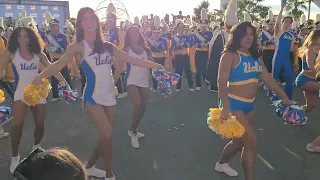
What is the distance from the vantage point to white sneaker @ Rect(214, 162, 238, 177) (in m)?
4.40

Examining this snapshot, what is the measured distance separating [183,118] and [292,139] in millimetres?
2160

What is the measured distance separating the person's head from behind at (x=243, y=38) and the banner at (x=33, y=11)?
2039 cm

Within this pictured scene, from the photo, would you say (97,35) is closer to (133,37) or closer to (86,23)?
(86,23)

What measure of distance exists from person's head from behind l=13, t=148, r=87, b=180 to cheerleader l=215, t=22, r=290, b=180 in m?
2.61

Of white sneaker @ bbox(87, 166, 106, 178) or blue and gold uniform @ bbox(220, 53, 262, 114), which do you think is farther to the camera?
white sneaker @ bbox(87, 166, 106, 178)

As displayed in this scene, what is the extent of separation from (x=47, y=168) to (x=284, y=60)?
7343 millimetres

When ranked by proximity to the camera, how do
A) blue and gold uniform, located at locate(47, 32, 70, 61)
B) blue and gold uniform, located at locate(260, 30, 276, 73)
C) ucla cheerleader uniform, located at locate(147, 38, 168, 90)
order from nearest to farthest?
blue and gold uniform, located at locate(47, 32, 70, 61) → ucla cheerleader uniform, located at locate(147, 38, 168, 90) → blue and gold uniform, located at locate(260, 30, 276, 73)

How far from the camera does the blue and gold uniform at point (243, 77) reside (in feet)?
12.6

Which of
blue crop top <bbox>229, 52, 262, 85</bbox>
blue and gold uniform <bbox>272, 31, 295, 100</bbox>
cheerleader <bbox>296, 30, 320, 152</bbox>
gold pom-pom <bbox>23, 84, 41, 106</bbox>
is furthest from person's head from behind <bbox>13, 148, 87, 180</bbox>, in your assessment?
blue and gold uniform <bbox>272, 31, 295, 100</bbox>

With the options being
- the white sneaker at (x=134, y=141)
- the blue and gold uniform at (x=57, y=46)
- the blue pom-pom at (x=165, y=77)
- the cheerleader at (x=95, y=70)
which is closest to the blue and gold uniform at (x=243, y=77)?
the blue pom-pom at (x=165, y=77)

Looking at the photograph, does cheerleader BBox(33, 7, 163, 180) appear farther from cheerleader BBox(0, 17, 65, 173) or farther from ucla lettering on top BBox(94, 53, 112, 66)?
cheerleader BBox(0, 17, 65, 173)

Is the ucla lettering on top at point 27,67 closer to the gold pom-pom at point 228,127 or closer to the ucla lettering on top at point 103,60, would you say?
the ucla lettering on top at point 103,60

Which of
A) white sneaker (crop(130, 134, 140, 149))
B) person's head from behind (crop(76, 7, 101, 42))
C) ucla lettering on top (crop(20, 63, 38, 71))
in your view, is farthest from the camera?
white sneaker (crop(130, 134, 140, 149))

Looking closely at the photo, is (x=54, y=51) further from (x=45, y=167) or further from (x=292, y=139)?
(x=45, y=167)
